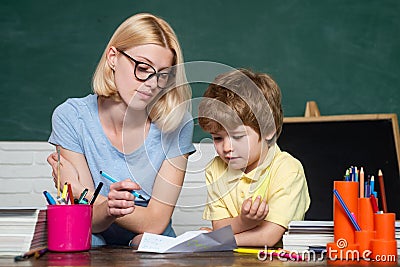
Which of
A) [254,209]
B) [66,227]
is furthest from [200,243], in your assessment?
[66,227]

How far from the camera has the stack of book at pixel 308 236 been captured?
4.32 ft

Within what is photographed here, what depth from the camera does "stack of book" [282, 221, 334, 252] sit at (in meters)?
1.32

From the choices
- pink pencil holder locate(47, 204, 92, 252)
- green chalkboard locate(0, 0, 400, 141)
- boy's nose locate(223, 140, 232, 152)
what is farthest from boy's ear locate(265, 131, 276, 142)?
green chalkboard locate(0, 0, 400, 141)

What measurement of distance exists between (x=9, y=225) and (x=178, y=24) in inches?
63.0

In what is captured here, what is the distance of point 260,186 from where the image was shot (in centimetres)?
164

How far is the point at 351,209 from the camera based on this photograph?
1.28 metres

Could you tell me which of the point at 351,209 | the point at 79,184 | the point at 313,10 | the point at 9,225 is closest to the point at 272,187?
the point at 351,209

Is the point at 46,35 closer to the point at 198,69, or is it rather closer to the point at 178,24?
the point at 178,24

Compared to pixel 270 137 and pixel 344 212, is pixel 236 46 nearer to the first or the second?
pixel 270 137

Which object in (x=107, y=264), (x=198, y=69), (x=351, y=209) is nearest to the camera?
(x=107, y=264)

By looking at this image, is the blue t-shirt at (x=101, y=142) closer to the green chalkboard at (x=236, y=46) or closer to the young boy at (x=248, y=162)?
the young boy at (x=248, y=162)

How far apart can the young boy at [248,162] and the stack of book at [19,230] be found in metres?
0.47

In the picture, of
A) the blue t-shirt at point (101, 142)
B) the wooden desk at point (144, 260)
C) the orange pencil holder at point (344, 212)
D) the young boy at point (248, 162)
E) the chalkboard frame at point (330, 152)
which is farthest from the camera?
the chalkboard frame at point (330, 152)

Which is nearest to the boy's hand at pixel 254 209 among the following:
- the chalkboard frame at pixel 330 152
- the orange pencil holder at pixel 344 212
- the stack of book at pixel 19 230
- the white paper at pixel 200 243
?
the white paper at pixel 200 243
